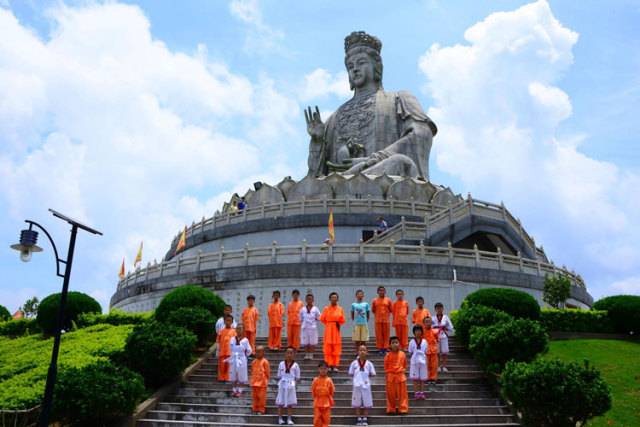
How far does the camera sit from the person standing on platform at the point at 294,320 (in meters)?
13.6

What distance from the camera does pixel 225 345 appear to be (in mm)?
12125

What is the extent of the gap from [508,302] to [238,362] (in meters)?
6.97

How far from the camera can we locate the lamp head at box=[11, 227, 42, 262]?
338 inches

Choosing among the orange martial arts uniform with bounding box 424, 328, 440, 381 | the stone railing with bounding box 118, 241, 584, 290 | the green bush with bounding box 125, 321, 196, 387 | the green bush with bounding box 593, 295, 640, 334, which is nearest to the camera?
the orange martial arts uniform with bounding box 424, 328, 440, 381

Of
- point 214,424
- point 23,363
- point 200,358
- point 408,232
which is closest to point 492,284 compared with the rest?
point 408,232

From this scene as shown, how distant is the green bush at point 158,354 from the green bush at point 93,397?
3.85 feet

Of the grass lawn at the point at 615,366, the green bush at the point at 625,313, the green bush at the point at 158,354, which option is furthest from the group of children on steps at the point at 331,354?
the green bush at the point at 625,313

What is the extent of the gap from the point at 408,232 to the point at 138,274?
9742mm

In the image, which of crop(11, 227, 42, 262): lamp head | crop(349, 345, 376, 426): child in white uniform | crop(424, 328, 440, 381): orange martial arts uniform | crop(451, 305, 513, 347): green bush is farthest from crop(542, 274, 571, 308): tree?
crop(11, 227, 42, 262): lamp head

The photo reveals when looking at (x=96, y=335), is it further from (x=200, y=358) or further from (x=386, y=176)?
(x=386, y=176)

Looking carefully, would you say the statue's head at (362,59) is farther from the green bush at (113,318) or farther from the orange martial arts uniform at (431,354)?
the orange martial arts uniform at (431,354)

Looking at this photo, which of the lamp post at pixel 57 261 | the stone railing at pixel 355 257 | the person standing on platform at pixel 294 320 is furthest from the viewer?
the stone railing at pixel 355 257

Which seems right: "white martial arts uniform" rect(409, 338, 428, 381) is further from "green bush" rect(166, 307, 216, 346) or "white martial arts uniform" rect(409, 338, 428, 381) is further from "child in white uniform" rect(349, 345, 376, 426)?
"green bush" rect(166, 307, 216, 346)

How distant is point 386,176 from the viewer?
28.0 meters
